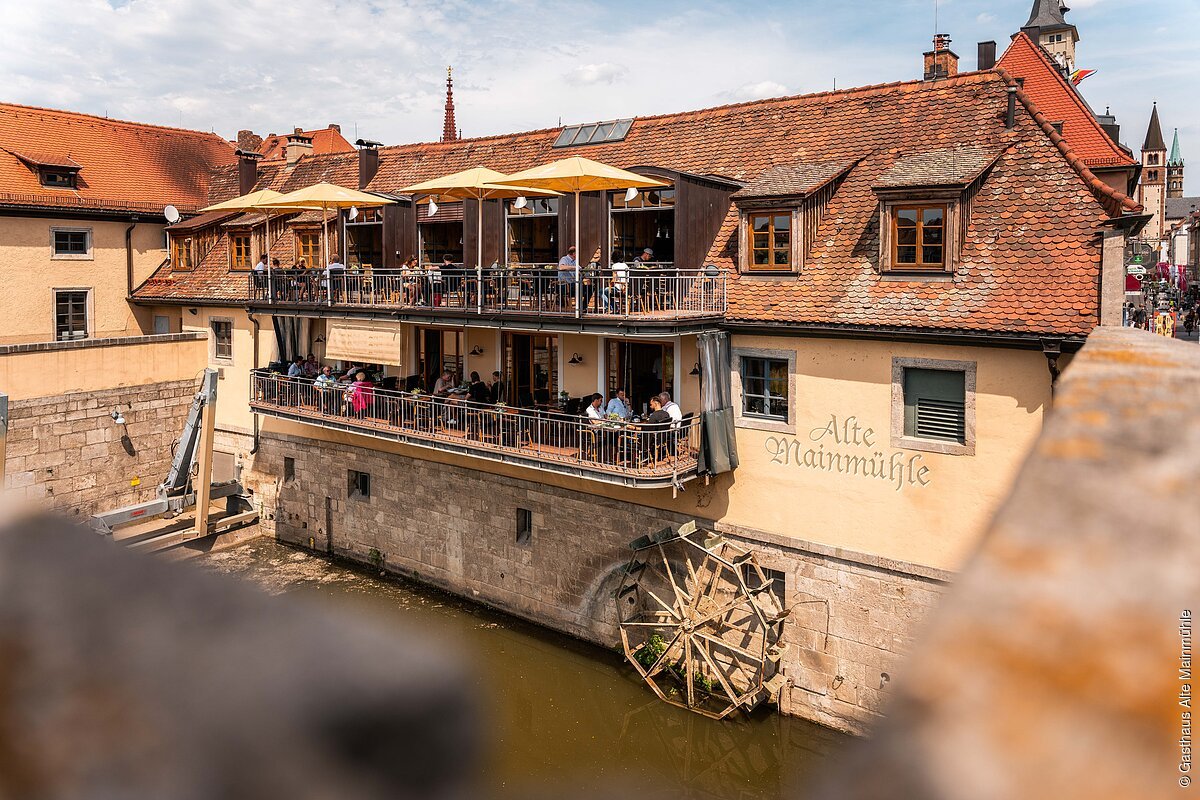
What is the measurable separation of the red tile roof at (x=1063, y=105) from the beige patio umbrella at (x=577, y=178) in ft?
38.2

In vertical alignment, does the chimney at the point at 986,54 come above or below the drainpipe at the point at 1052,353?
above

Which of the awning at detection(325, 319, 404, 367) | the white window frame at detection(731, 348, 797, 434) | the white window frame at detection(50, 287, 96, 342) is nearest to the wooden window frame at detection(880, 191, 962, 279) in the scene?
the white window frame at detection(731, 348, 797, 434)

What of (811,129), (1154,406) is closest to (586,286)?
(811,129)

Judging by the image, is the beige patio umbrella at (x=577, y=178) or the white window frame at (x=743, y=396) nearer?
the white window frame at (x=743, y=396)

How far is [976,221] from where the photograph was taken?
48.3ft

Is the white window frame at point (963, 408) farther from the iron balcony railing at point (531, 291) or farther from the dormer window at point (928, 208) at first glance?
the iron balcony railing at point (531, 291)

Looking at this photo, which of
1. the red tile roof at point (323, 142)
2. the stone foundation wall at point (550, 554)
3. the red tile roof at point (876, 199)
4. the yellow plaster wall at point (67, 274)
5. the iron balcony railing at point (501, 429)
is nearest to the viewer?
the red tile roof at point (876, 199)

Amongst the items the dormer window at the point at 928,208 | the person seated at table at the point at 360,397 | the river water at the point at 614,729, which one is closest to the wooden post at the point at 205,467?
the person seated at table at the point at 360,397

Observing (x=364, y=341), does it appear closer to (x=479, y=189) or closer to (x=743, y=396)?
(x=479, y=189)

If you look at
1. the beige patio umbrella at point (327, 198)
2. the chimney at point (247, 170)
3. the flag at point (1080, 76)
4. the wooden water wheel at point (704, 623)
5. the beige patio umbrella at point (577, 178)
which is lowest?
the wooden water wheel at point (704, 623)

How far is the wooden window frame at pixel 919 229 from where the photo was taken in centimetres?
1428

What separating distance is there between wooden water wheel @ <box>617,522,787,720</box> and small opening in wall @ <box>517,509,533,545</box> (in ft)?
9.45

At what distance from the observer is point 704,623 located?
51.4ft

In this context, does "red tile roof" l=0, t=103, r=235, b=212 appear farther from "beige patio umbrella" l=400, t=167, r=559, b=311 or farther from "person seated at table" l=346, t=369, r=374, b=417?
"beige patio umbrella" l=400, t=167, r=559, b=311
